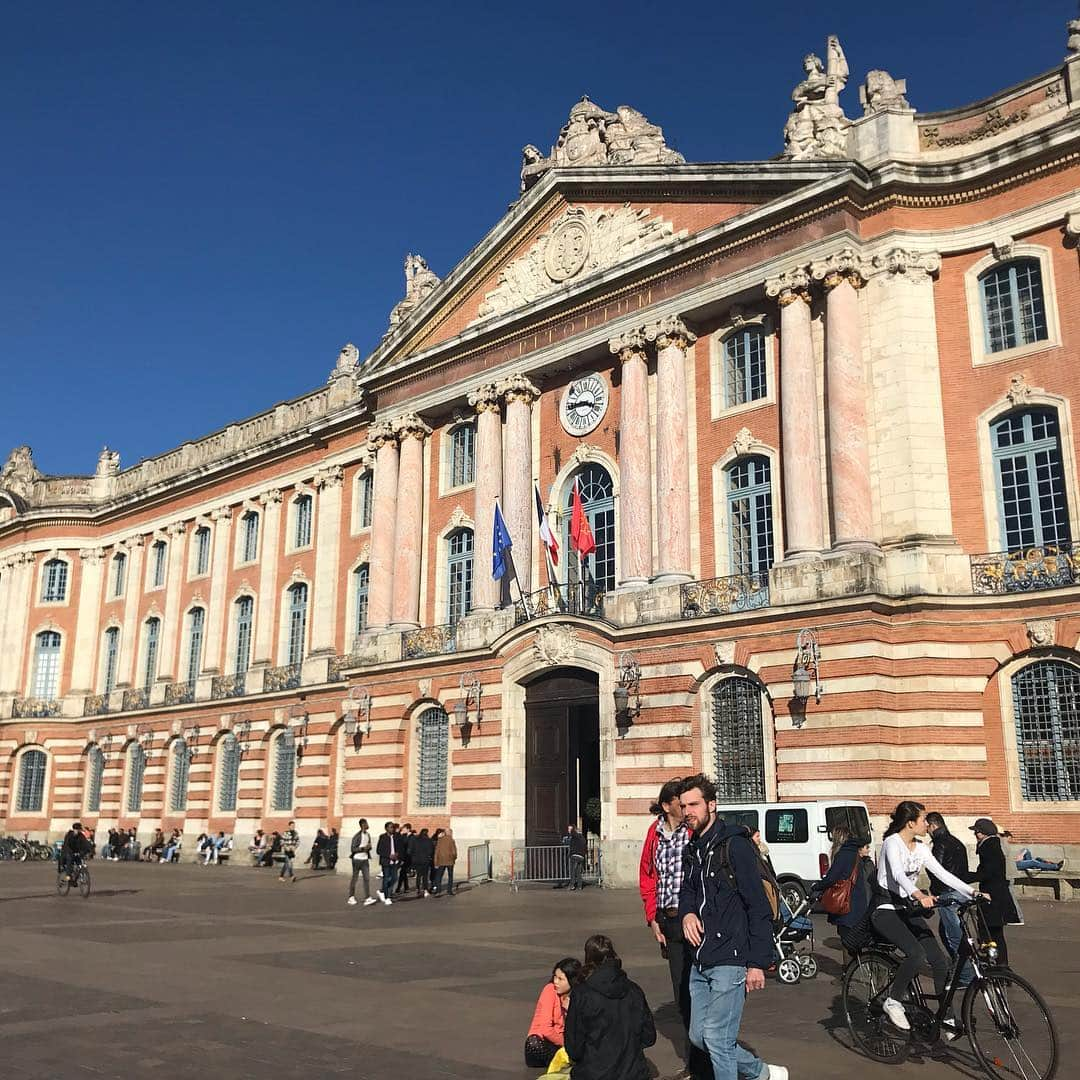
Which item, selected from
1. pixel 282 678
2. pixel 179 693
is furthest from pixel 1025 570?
pixel 179 693

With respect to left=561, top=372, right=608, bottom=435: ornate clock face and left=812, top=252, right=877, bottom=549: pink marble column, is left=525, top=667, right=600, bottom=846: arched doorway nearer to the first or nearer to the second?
left=561, top=372, right=608, bottom=435: ornate clock face

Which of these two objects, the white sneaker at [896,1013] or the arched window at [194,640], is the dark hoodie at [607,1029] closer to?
the white sneaker at [896,1013]

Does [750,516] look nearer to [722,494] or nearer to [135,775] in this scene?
[722,494]

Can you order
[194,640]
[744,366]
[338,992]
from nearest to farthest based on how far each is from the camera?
[338,992], [744,366], [194,640]

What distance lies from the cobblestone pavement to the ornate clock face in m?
14.1

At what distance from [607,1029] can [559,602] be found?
23998 millimetres

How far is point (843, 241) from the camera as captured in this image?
1048 inches

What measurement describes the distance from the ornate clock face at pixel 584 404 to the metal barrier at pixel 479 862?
37.6 feet

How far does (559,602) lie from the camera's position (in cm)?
3069

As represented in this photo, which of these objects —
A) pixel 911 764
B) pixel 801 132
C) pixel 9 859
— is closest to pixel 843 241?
pixel 801 132

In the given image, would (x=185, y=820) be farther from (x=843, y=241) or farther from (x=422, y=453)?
(x=843, y=241)

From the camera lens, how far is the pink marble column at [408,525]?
35.4 meters

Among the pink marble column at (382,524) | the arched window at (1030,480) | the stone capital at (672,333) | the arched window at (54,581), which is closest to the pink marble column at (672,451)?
the stone capital at (672,333)

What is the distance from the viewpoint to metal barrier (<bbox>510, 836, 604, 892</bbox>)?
93.8 ft
